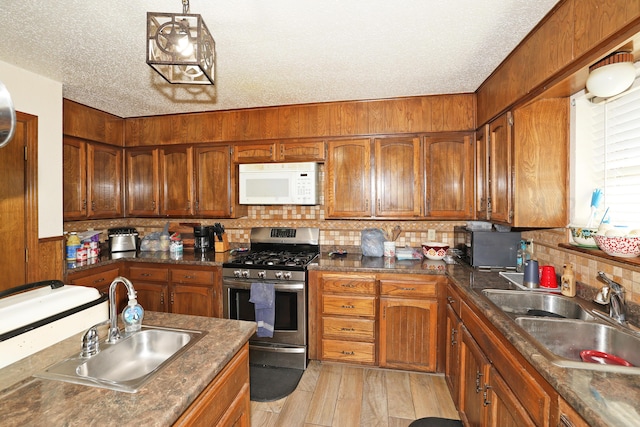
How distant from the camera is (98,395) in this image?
Result: 840 mm

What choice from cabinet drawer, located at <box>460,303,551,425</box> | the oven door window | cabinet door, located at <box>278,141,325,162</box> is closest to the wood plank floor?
the oven door window

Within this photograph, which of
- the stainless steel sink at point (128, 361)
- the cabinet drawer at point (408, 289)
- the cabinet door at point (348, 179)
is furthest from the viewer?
the cabinet door at point (348, 179)

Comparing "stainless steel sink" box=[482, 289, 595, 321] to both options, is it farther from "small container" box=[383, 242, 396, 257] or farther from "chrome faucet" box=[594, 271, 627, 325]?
"small container" box=[383, 242, 396, 257]

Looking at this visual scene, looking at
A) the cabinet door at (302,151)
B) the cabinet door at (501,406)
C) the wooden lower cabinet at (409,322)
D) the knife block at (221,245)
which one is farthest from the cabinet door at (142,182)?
the cabinet door at (501,406)

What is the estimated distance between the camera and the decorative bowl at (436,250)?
8.71 feet

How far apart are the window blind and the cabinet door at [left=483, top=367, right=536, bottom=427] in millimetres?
1065

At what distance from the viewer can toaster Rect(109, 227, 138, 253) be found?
3090mm

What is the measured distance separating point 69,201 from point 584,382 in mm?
3790

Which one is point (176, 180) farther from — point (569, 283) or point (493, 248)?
point (569, 283)

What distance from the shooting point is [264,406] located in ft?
6.81

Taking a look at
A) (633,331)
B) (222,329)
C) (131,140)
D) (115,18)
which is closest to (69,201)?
(131,140)

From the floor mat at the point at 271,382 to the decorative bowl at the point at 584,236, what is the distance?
7.15ft

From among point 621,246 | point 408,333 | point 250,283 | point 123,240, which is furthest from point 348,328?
point 123,240

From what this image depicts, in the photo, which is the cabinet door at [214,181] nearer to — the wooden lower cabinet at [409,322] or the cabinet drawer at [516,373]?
the wooden lower cabinet at [409,322]
